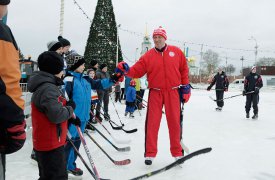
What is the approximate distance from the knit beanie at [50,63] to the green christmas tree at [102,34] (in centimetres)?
1591

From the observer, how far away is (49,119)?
2445mm

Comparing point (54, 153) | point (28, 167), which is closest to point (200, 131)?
point (28, 167)

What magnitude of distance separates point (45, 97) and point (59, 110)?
0.15 meters

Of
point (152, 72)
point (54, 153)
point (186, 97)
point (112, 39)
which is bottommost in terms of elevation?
point (54, 153)

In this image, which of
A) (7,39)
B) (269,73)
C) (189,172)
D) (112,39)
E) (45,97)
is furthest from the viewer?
(269,73)

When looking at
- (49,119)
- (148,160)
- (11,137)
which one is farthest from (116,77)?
(11,137)

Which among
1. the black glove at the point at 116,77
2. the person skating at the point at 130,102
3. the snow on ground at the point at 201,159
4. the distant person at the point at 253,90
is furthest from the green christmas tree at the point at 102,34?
the black glove at the point at 116,77

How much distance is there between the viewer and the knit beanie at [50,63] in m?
2.52

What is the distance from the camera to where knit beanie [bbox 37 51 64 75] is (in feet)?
8.27

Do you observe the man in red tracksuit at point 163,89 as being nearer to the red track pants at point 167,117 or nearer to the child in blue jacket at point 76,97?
the red track pants at point 167,117

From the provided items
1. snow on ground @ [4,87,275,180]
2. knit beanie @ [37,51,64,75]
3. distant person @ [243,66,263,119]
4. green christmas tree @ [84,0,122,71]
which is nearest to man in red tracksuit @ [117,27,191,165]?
snow on ground @ [4,87,275,180]

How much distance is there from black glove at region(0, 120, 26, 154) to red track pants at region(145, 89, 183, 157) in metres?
2.45

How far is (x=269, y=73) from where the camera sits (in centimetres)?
5778

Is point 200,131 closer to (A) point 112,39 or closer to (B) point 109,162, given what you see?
(B) point 109,162
